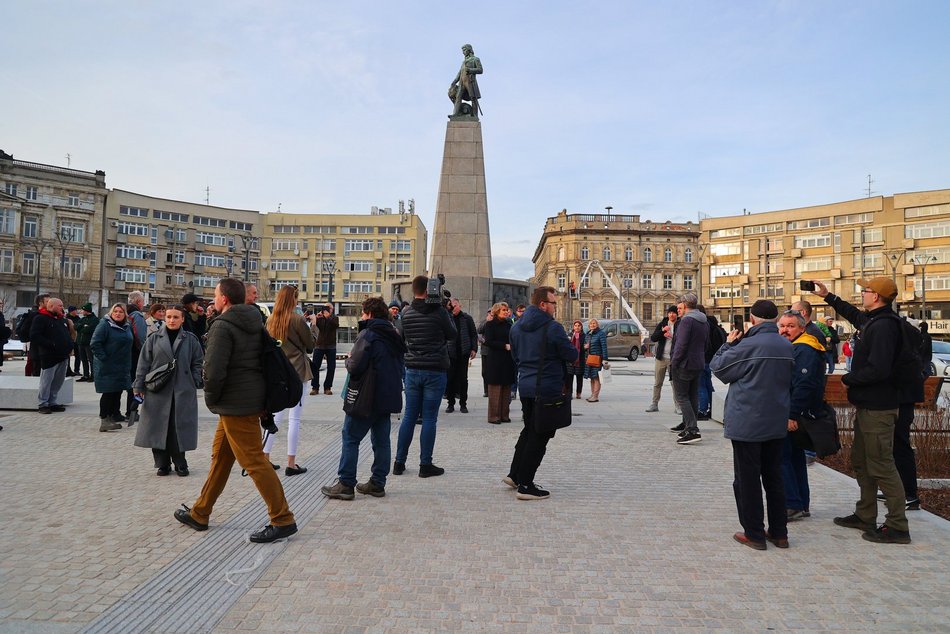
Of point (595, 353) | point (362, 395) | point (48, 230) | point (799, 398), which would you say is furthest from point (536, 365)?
point (48, 230)

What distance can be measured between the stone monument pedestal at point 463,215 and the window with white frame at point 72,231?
57.3 m

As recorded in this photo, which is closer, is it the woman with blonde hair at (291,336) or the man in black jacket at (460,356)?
the woman with blonde hair at (291,336)

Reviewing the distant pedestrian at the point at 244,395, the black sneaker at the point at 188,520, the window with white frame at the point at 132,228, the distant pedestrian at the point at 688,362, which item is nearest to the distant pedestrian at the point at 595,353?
the distant pedestrian at the point at 688,362

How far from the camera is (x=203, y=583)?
3.77 meters

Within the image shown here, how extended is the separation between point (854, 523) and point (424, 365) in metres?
4.06

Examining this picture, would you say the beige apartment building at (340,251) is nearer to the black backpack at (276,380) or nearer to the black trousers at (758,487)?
the black backpack at (276,380)

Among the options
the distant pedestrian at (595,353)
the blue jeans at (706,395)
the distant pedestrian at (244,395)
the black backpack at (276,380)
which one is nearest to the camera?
the distant pedestrian at (244,395)

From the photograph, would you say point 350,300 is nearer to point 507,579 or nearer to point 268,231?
point 268,231

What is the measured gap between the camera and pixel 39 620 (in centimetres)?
325

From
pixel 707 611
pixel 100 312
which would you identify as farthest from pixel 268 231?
pixel 707 611

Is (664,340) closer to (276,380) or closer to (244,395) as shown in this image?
(276,380)

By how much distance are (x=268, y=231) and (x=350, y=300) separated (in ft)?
52.9

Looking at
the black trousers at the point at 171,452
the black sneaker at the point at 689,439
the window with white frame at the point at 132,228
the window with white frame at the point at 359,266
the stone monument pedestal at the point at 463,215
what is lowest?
the black sneaker at the point at 689,439

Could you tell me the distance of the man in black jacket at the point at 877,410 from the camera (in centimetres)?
468
